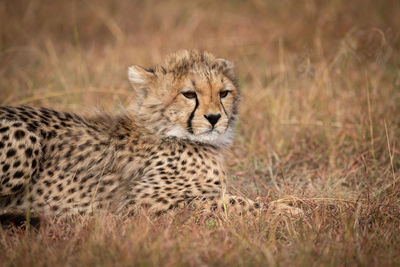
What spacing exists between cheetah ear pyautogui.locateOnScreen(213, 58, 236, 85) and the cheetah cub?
0.04ft

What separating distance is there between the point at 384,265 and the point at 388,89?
10.8 feet

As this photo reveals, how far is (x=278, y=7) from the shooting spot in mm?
7340

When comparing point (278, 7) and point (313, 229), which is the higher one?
point (278, 7)

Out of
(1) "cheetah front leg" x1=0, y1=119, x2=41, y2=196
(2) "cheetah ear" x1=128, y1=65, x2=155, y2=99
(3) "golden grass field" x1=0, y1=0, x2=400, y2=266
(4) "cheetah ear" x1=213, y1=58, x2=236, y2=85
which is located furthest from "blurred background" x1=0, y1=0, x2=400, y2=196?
(1) "cheetah front leg" x1=0, y1=119, x2=41, y2=196

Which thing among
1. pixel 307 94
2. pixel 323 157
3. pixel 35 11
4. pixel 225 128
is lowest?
pixel 323 157

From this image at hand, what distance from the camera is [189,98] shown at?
3102 millimetres

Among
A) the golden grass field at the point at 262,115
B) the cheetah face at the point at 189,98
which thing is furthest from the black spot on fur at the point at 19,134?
the cheetah face at the point at 189,98

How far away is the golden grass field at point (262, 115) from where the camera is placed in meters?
2.21

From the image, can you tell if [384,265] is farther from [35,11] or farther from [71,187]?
[35,11]

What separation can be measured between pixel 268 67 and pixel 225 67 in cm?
287

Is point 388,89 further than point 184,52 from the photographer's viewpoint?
Yes

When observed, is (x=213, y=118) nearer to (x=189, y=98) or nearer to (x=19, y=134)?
(x=189, y=98)

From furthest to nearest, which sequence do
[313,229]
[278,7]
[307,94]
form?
[278,7]
[307,94]
[313,229]

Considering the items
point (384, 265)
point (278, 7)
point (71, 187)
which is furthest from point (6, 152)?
point (278, 7)
